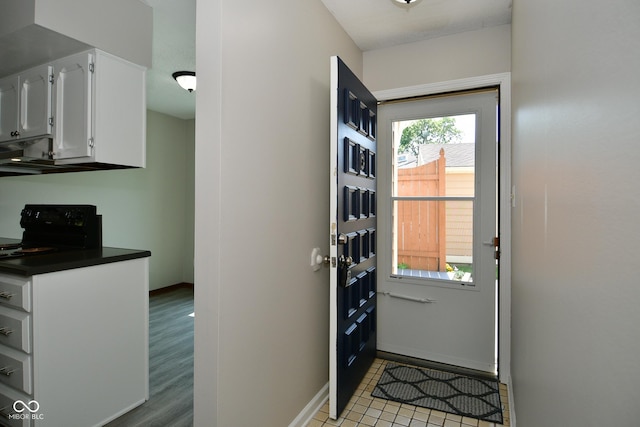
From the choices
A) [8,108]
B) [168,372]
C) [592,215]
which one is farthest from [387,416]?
[8,108]

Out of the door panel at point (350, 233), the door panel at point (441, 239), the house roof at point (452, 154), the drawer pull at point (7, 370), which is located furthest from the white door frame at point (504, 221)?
the drawer pull at point (7, 370)

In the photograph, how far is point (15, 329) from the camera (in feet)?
5.38

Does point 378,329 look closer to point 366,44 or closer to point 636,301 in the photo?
point 366,44

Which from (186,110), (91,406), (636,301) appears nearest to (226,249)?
(636,301)

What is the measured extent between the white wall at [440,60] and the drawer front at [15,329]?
8.81 feet

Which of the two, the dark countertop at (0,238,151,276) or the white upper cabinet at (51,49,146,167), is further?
the white upper cabinet at (51,49,146,167)

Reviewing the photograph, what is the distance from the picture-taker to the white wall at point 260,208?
126 cm

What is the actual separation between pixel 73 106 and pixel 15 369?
1.49 m

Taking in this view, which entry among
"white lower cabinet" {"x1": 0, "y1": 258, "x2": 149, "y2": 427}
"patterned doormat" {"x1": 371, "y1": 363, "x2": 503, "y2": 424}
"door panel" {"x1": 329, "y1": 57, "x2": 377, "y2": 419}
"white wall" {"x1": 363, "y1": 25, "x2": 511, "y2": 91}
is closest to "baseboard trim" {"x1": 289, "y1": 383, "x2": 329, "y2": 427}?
"door panel" {"x1": 329, "y1": 57, "x2": 377, "y2": 419}

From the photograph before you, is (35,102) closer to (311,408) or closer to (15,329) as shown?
(15,329)

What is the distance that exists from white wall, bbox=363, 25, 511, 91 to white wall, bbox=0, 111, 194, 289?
346 centimetres

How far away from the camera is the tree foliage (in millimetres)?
2553

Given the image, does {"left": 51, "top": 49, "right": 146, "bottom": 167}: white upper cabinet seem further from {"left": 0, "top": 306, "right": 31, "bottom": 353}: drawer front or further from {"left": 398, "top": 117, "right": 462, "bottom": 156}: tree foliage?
{"left": 398, "top": 117, "right": 462, "bottom": 156}: tree foliage

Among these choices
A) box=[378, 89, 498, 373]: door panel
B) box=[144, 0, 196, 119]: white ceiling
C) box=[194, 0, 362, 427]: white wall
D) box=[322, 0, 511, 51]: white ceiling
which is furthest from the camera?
box=[378, 89, 498, 373]: door panel
